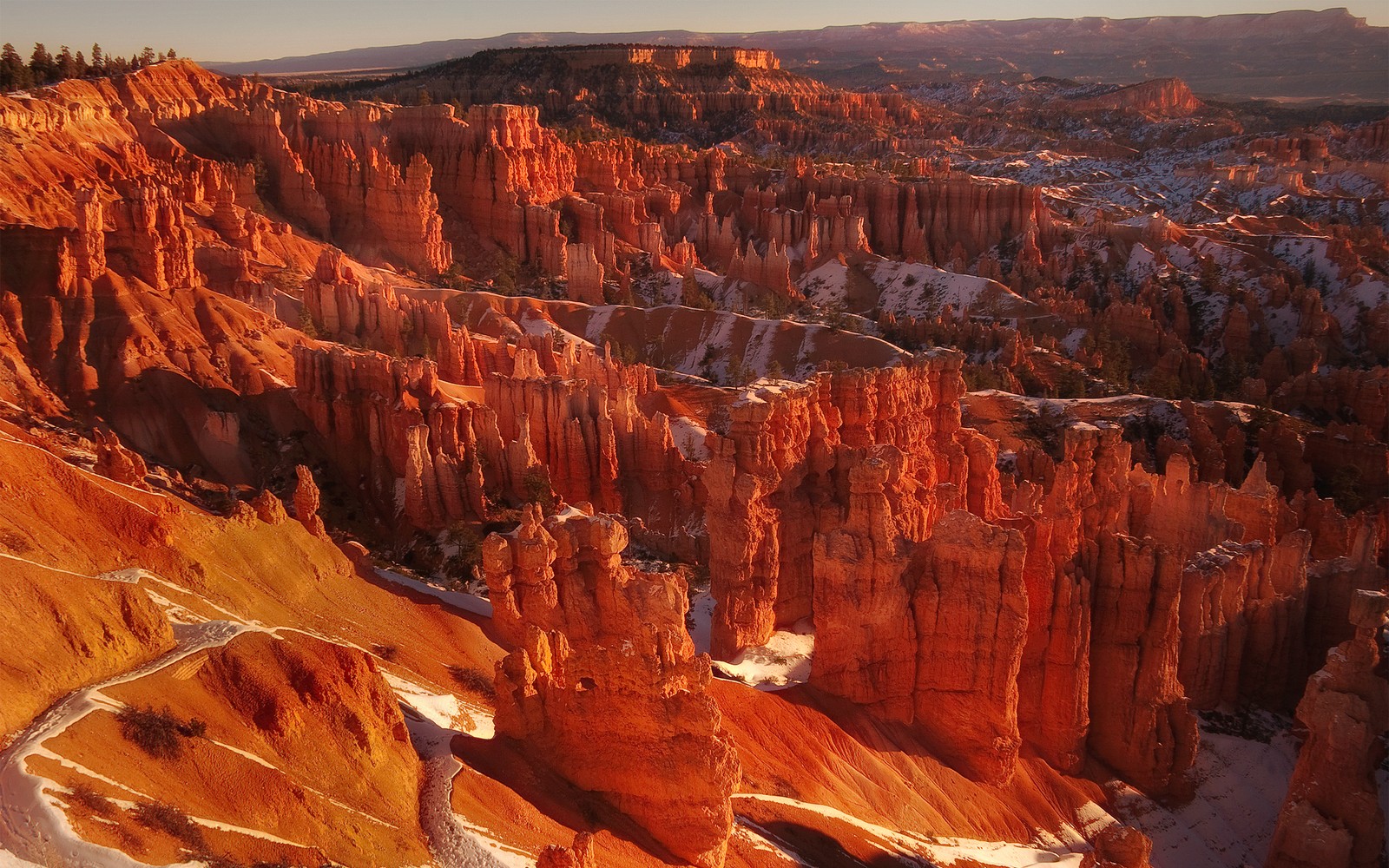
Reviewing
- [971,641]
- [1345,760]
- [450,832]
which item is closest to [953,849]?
[971,641]

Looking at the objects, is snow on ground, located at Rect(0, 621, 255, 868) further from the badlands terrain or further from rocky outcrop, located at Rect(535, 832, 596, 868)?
rocky outcrop, located at Rect(535, 832, 596, 868)

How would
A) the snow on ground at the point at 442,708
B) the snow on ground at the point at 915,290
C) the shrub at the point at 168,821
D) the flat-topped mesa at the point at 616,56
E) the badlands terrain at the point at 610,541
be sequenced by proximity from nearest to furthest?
the shrub at the point at 168,821 → the badlands terrain at the point at 610,541 → the snow on ground at the point at 442,708 → the snow on ground at the point at 915,290 → the flat-topped mesa at the point at 616,56

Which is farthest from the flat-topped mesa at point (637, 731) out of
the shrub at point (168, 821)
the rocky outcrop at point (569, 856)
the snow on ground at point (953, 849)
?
the shrub at point (168, 821)

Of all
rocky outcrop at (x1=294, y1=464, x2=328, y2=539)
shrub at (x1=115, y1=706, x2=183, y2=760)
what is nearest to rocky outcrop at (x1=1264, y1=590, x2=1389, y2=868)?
shrub at (x1=115, y1=706, x2=183, y2=760)

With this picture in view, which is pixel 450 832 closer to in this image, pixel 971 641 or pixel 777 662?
pixel 971 641

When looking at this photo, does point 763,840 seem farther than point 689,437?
No

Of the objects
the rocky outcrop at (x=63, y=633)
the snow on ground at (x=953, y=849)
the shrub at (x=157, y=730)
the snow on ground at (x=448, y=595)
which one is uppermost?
the rocky outcrop at (x=63, y=633)

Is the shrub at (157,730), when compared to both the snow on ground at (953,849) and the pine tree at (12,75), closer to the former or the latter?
the snow on ground at (953,849)

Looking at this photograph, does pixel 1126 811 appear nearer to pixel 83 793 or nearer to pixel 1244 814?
pixel 1244 814
